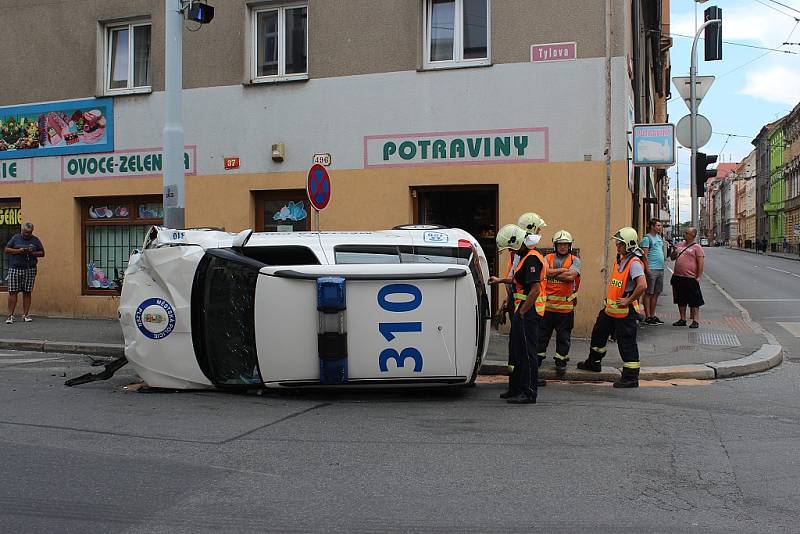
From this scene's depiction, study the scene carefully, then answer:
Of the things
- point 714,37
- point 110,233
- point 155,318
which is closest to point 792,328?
point 714,37

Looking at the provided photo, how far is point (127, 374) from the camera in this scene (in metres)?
9.70

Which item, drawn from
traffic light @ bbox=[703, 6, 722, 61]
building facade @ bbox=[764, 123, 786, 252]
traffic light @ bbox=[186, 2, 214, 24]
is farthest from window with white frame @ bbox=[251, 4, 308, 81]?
building facade @ bbox=[764, 123, 786, 252]

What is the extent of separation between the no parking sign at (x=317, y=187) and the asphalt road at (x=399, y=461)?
3420 millimetres

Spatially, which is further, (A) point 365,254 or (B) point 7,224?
(B) point 7,224

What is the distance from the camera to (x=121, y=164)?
14555 mm

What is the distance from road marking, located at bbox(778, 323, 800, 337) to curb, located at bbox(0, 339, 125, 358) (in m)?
10.7

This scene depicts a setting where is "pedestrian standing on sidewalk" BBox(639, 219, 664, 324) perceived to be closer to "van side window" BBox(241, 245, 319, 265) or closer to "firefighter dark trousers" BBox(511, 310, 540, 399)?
"firefighter dark trousers" BBox(511, 310, 540, 399)

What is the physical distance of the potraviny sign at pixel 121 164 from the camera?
1412cm

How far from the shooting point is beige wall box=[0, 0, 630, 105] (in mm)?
12086

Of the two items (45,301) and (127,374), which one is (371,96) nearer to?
(127,374)

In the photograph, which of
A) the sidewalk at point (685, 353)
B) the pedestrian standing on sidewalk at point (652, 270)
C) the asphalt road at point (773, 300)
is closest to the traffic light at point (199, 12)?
the sidewalk at point (685, 353)

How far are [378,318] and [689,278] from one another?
7.52 m

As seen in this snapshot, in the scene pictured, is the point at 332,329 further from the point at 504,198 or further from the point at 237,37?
the point at 237,37

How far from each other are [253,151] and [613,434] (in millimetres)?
8997
